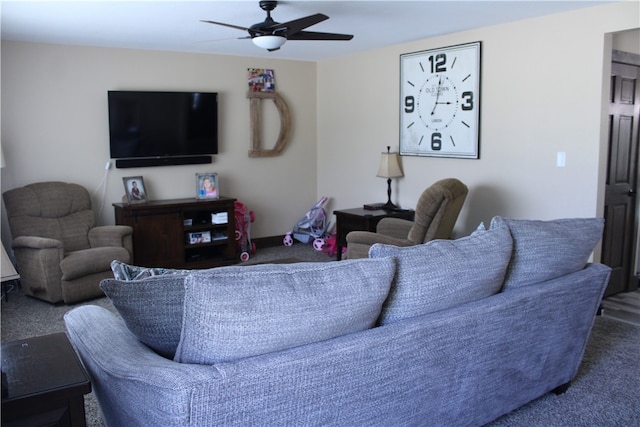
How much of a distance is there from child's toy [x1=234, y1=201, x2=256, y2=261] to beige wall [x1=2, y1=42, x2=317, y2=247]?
9.7 inches

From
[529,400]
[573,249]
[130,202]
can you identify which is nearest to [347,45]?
[130,202]

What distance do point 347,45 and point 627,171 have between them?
289cm

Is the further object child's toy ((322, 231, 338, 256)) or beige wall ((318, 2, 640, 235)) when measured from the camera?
child's toy ((322, 231, 338, 256))

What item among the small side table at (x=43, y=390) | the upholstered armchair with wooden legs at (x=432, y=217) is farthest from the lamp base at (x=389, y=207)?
the small side table at (x=43, y=390)

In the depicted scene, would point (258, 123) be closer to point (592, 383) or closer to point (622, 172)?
point (622, 172)

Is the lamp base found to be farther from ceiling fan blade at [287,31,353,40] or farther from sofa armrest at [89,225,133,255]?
sofa armrest at [89,225,133,255]

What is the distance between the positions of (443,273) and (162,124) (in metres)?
4.43

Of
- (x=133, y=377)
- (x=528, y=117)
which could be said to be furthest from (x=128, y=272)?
(x=528, y=117)

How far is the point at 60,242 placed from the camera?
14.8 feet

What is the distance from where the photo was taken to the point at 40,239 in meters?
4.48

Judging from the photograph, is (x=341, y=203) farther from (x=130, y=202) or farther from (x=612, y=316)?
(x=612, y=316)

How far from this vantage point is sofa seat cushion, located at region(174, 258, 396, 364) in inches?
60.4

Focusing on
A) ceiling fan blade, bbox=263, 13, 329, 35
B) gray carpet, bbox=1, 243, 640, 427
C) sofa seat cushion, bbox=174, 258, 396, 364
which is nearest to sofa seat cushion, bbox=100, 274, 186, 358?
sofa seat cushion, bbox=174, 258, 396, 364

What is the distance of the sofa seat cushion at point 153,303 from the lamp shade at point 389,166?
415cm
